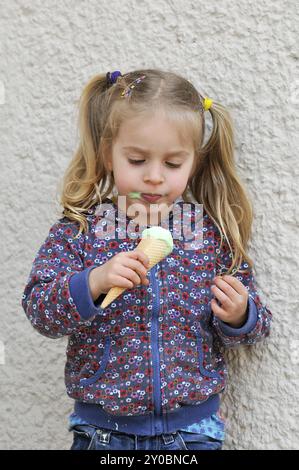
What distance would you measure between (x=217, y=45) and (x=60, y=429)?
1.15 metres

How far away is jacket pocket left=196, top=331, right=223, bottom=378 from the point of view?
1.87 meters

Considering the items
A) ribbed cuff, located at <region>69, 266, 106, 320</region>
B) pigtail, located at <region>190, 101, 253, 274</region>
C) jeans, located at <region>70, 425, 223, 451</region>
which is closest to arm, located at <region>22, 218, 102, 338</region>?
ribbed cuff, located at <region>69, 266, 106, 320</region>

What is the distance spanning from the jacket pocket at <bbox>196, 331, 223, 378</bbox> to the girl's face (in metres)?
0.33

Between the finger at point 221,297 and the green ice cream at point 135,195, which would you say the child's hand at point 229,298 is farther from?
the green ice cream at point 135,195

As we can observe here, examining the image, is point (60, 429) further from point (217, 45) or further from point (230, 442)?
point (217, 45)

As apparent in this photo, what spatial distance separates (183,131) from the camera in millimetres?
1839

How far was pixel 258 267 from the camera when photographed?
1.94 m

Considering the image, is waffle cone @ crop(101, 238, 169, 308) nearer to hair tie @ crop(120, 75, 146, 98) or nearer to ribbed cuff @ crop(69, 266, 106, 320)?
ribbed cuff @ crop(69, 266, 106, 320)

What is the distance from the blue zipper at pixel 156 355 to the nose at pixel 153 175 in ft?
0.67

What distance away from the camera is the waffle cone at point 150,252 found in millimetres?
1683

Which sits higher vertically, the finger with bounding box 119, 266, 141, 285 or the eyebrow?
the eyebrow

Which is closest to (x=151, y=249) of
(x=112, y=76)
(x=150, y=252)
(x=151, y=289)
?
(x=150, y=252)

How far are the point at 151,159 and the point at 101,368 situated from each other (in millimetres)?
487

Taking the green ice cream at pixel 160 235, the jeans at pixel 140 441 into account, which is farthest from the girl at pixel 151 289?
the green ice cream at pixel 160 235
